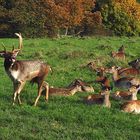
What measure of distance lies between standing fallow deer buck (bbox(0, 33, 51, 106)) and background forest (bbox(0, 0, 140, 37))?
30.2 m

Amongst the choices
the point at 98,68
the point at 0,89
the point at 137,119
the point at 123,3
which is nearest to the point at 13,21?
the point at 123,3

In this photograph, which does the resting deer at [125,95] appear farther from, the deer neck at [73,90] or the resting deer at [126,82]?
the resting deer at [126,82]

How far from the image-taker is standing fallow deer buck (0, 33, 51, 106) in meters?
12.2

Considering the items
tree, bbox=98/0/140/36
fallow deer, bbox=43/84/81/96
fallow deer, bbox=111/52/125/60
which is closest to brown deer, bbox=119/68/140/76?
fallow deer, bbox=111/52/125/60

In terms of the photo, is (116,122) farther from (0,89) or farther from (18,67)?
(0,89)

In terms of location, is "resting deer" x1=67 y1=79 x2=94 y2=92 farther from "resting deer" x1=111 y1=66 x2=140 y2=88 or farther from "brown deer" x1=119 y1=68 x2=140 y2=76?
"brown deer" x1=119 y1=68 x2=140 y2=76

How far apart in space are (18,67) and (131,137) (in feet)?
12.1

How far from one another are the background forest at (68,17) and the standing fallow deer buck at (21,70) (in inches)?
1188

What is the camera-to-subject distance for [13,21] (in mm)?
43750

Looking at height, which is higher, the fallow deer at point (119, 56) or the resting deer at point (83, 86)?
the fallow deer at point (119, 56)

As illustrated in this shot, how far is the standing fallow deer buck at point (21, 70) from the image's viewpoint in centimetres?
1223

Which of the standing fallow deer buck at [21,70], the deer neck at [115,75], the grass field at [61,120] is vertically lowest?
the grass field at [61,120]

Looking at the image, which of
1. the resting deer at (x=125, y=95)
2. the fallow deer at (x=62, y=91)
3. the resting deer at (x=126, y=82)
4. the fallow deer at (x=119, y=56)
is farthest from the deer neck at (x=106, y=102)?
the fallow deer at (x=119, y=56)

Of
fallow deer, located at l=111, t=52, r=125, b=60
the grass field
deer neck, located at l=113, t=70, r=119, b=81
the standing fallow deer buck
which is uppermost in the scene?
the standing fallow deer buck
